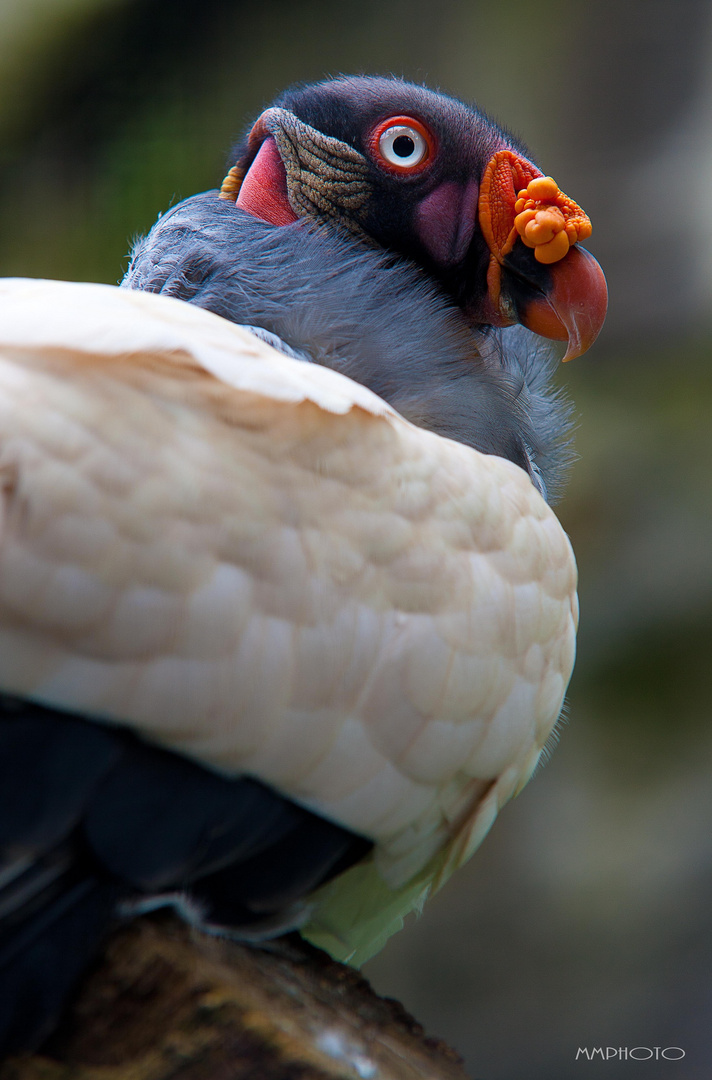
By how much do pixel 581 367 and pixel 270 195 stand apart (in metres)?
3.88

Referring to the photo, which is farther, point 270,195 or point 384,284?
point 270,195

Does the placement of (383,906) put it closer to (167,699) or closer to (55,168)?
(167,699)

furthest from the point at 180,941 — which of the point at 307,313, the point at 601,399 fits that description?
the point at 601,399

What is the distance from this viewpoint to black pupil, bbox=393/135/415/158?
217 cm

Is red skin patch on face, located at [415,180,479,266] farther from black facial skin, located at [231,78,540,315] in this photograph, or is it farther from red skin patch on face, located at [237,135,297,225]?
red skin patch on face, located at [237,135,297,225]

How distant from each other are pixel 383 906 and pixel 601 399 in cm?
436

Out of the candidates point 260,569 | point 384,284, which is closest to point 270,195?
point 384,284

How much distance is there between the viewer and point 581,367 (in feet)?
18.9

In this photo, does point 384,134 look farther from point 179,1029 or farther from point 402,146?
point 179,1029

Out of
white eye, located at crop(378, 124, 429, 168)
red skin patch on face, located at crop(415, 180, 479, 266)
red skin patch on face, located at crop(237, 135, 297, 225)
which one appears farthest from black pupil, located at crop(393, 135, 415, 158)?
red skin patch on face, located at crop(237, 135, 297, 225)

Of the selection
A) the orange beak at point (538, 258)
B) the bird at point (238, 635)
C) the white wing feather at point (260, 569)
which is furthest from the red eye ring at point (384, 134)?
the white wing feather at point (260, 569)

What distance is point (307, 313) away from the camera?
1963 mm

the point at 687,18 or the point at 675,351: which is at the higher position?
the point at 687,18

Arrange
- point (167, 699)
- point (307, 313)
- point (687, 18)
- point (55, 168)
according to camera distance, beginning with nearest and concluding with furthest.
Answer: point (167, 699)
point (307, 313)
point (687, 18)
point (55, 168)
